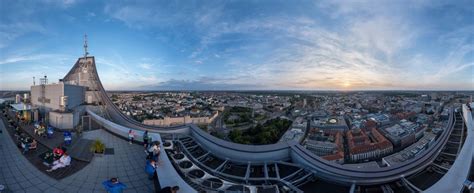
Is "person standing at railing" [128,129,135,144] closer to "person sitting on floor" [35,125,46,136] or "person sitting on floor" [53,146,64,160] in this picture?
"person sitting on floor" [53,146,64,160]

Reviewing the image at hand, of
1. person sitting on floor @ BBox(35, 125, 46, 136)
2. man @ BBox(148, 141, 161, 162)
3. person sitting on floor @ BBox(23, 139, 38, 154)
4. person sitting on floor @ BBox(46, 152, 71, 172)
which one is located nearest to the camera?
person sitting on floor @ BBox(46, 152, 71, 172)

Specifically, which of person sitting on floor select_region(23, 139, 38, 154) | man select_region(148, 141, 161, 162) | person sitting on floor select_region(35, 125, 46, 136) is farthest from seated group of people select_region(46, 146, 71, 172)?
person sitting on floor select_region(35, 125, 46, 136)

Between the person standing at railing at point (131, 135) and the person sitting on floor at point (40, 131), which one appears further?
the person sitting on floor at point (40, 131)

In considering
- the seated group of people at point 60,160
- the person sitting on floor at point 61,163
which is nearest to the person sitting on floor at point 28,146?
the seated group of people at point 60,160

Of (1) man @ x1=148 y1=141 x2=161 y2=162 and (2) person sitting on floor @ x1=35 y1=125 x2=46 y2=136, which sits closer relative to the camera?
(1) man @ x1=148 y1=141 x2=161 y2=162

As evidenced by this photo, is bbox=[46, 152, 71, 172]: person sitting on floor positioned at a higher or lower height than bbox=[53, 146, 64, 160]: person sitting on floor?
lower

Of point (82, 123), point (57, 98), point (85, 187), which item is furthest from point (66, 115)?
point (85, 187)

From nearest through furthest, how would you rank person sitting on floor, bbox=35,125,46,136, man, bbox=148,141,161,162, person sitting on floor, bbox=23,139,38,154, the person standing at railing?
man, bbox=148,141,161,162
person sitting on floor, bbox=23,139,38,154
the person standing at railing
person sitting on floor, bbox=35,125,46,136

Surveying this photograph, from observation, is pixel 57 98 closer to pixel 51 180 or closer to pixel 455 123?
pixel 51 180

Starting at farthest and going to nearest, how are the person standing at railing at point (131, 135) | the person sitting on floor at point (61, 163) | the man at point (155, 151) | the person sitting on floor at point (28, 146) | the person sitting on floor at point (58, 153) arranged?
the person standing at railing at point (131, 135) → the person sitting on floor at point (28, 146) → the person sitting on floor at point (58, 153) → the man at point (155, 151) → the person sitting on floor at point (61, 163)

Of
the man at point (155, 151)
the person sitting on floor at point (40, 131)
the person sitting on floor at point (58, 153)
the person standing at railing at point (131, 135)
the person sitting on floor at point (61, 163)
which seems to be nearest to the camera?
the person sitting on floor at point (61, 163)

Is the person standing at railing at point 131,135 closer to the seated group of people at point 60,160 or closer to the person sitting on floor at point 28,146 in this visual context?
the seated group of people at point 60,160
